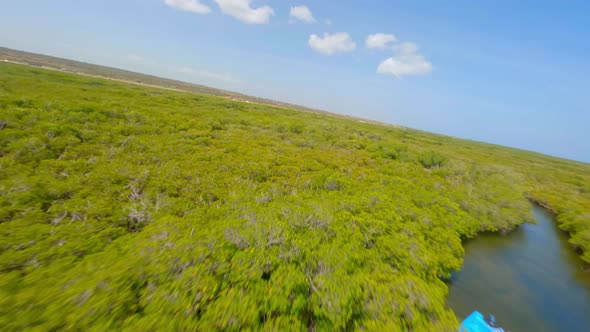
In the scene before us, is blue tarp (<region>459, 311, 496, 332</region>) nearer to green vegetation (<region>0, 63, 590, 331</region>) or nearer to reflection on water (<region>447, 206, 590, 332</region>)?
reflection on water (<region>447, 206, 590, 332</region>)

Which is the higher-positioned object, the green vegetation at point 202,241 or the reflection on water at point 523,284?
the green vegetation at point 202,241

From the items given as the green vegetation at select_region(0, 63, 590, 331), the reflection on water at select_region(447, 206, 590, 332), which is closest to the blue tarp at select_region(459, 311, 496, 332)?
the reflection on water at select_region(447, 206, 590, 332)

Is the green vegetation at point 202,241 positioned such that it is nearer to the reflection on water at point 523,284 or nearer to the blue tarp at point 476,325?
the reflection on water at point 523,284

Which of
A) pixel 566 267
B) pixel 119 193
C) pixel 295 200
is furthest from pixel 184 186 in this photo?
pixel 566 267

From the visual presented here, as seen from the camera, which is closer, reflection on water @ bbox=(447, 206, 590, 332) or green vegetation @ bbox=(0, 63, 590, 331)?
green vegetation @ bbox=(0, 63, 590, 331)

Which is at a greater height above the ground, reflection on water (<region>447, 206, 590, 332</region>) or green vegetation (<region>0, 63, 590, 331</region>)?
green vegetation (<region>0, 63, 590, 331</region>)

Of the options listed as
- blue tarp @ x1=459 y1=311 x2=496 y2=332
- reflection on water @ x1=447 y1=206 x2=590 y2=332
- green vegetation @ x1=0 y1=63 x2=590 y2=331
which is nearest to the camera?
green vegetation @ x1=0 y1=63 x2=590 y2=331

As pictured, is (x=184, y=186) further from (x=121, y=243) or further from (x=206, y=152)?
(x=206, y=152)

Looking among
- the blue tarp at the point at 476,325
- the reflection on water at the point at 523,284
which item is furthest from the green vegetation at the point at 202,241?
the blue tarp at the point at 476,325
